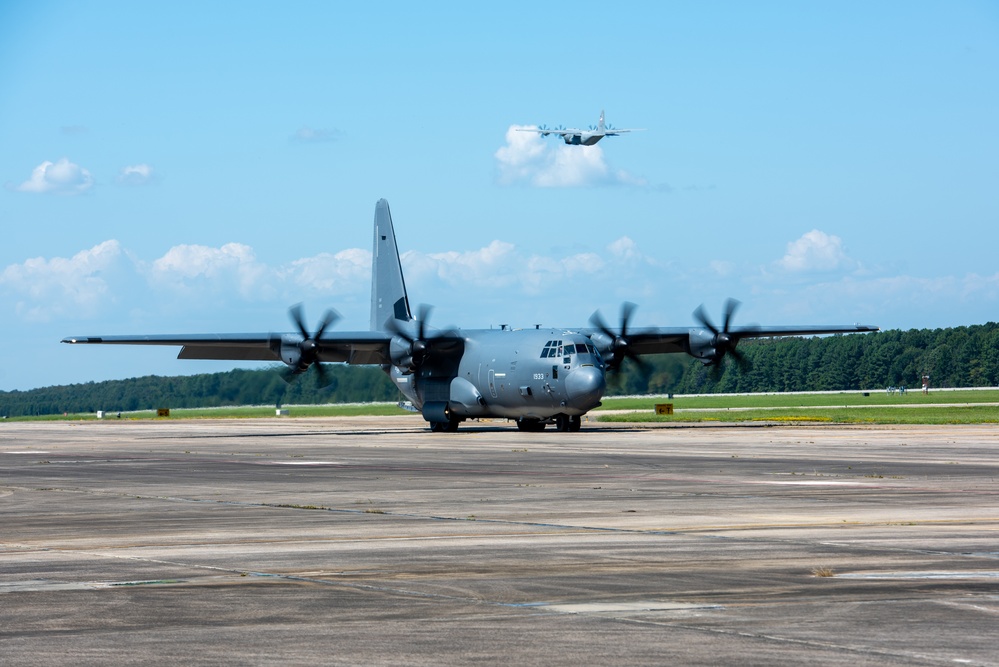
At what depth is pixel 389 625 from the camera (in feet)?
32.4

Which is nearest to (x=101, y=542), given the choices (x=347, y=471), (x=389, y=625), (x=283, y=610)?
(x=283, y=610)

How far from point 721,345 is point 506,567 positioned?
4468cm

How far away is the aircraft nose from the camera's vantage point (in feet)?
165

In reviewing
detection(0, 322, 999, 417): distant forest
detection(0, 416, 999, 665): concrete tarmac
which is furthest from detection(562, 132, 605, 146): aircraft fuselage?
detection(0, 416, 999, 665): concrete tarmac

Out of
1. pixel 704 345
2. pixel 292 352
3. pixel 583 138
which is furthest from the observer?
pixel 583 138

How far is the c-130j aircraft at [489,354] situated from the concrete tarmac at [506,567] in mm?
22260

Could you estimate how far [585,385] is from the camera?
50281mm

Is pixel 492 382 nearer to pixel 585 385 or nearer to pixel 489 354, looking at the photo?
pixel 489 354

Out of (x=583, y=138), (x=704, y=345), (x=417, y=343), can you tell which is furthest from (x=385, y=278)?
(x=583, y=138)

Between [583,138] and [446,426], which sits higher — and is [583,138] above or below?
above

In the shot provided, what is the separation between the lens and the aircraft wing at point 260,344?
5550cm

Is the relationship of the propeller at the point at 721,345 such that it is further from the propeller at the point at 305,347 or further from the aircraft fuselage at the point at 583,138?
the aircraft fuselage at the point at 583,138

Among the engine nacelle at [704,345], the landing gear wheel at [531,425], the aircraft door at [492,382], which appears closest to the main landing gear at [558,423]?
the landing gear wheel at [531,425]

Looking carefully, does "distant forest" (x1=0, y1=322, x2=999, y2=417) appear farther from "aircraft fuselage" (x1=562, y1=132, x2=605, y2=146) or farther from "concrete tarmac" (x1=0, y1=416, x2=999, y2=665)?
"concrete tarmac" (x1=0, y1=416, x2=999, y2=665)
